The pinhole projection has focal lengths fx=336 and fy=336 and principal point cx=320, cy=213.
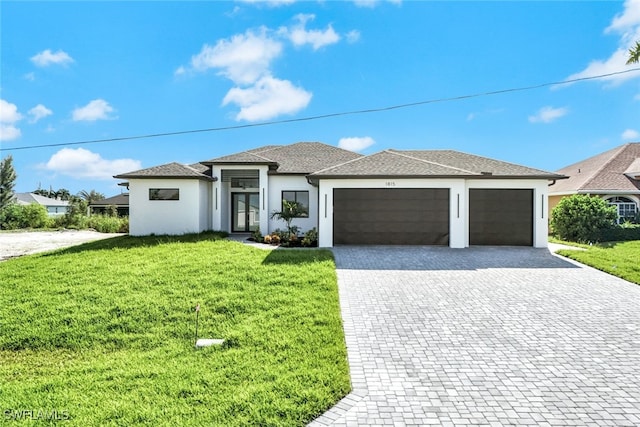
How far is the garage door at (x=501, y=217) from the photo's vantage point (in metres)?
14.2

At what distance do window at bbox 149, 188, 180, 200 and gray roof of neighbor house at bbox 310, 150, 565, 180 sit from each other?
24.1 ft

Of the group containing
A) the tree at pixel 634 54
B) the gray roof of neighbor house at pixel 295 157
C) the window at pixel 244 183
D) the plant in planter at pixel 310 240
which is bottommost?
the plant in planter at pixel 310 240

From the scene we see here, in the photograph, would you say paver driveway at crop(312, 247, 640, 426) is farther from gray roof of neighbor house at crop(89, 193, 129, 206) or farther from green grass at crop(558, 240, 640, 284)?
gray roof of neighbor house at crop(89, 193, 129, 206)

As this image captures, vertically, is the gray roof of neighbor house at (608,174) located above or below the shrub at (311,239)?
above

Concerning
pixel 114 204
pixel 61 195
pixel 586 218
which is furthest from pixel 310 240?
pixel 61 195

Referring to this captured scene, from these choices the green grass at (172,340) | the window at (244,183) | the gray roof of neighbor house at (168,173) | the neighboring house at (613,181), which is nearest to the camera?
the green grass at (172,340)

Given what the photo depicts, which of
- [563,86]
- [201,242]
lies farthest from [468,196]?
[201,242]

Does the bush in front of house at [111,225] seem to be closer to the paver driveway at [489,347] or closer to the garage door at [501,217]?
the paver driveway at [489,347]

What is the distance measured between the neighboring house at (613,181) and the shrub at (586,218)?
1.89 meters

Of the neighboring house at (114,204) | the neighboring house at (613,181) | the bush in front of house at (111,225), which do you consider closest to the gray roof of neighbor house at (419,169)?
the neighboring house at (613,181)

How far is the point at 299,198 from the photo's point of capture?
17.0 metres

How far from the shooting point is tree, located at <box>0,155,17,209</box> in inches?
1369

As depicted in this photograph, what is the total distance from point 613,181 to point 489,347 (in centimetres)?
2114

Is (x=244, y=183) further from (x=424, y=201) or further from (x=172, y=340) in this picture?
(x=172, y=340)
